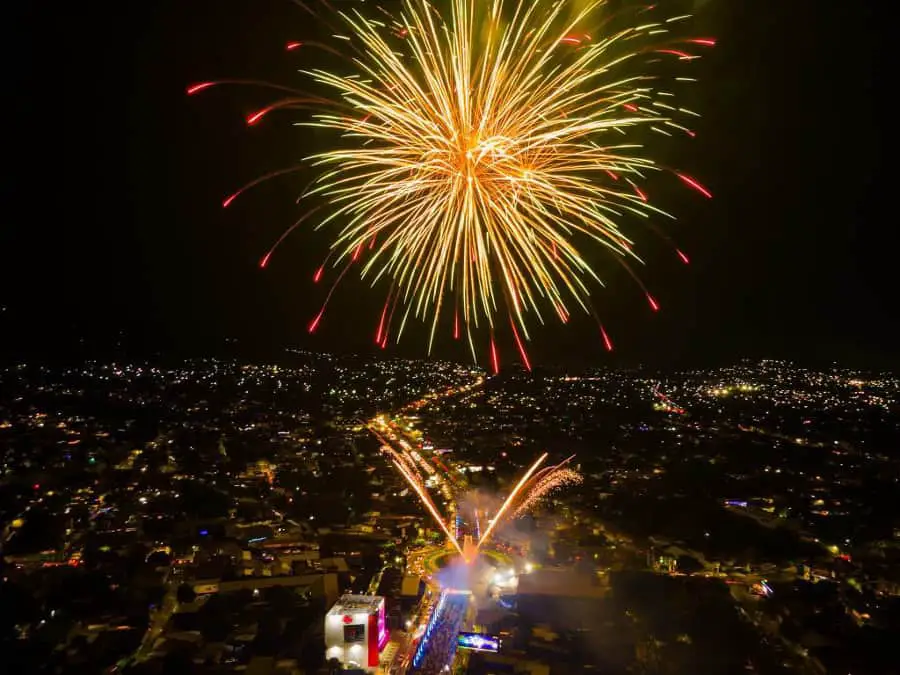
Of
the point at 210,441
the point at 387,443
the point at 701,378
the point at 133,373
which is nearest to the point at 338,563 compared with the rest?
the point at 387,443

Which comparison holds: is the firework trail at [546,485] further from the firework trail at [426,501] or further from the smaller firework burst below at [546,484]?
the firework trail at [426,501]

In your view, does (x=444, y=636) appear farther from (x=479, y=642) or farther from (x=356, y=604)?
(x=356, y=604)

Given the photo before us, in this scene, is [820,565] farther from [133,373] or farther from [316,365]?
[316,365]

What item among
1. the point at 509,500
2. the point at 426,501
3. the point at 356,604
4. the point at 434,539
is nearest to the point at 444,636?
the point at 356,604

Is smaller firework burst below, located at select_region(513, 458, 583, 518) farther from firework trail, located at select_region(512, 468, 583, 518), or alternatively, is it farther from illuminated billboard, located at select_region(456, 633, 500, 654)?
illuminated billboard, located at select_region(456, 633, 500, 654)

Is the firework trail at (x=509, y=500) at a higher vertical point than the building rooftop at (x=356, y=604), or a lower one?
higher

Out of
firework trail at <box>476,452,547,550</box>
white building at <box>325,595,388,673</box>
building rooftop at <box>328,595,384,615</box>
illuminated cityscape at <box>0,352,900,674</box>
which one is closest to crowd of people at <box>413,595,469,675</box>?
illuminated cityscape at <box>0,352,900,674</box>

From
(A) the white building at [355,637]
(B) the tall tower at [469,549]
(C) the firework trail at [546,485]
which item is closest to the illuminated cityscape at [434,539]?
(A) the white building at [355,637]
